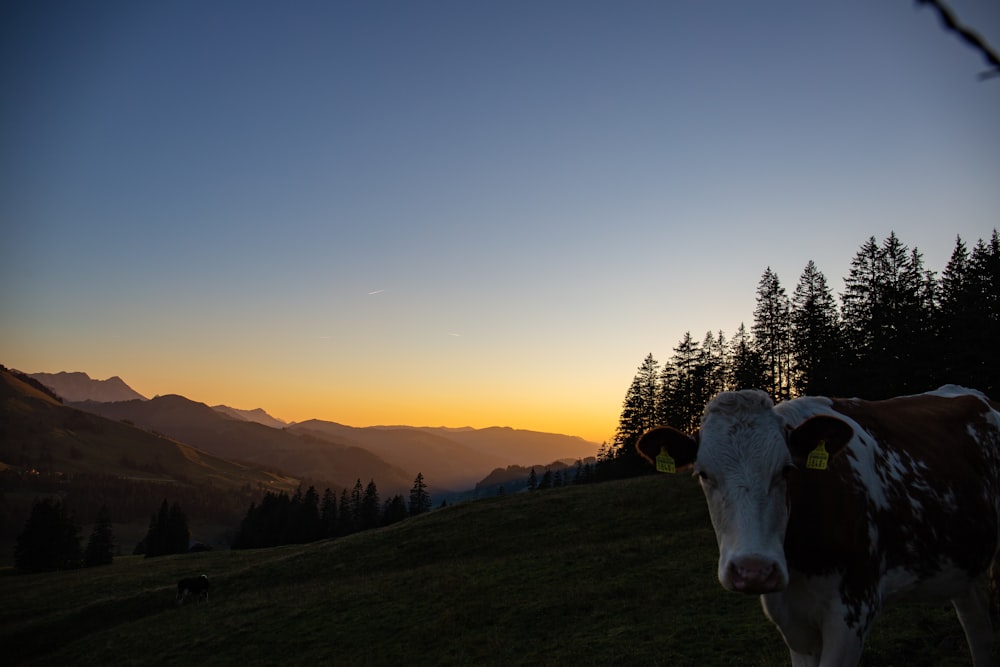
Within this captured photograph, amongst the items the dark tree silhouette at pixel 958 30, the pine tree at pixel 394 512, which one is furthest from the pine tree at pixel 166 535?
the dark tree silhouette at pixel 958 30

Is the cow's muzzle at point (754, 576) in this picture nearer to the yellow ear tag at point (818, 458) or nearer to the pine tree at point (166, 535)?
the yellow ear tag at point (818, 458)

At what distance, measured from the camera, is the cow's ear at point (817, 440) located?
509 centimetres

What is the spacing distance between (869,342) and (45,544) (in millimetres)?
96750

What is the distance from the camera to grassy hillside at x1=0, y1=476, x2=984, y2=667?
13.4m

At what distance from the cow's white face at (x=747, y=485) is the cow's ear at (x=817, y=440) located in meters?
0.17

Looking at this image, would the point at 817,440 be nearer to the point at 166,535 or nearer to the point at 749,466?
the point at 749,466

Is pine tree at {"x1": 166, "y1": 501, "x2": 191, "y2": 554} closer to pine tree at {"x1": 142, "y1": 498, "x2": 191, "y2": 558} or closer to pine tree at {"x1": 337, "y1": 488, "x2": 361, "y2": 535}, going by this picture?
pine tree at {"x1": 142, "y1": 498, "x2": 191, "y2": 558}

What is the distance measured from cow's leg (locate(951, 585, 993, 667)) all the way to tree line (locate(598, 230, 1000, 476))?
21.6m

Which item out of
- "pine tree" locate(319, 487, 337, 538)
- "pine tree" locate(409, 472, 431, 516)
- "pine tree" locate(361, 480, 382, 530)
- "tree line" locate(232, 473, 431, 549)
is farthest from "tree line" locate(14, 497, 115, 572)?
"pine tree" locate(409, 472, 431, 516)

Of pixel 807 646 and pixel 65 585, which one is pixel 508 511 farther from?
pixel 807 646

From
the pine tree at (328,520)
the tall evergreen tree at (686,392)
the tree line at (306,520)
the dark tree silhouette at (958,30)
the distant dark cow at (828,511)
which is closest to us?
the dark tree silhouette at (958,30)

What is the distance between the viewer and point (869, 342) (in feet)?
142

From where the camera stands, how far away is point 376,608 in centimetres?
2272

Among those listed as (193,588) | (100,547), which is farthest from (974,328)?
(100,547)
